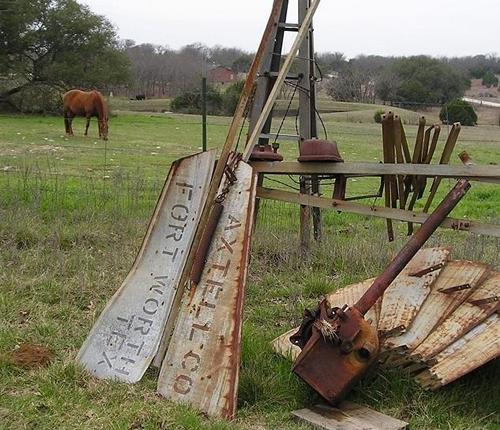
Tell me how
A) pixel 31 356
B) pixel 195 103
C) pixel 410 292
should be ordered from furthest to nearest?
pixel 195 103 → pixel 410 292 → pixel 31 356

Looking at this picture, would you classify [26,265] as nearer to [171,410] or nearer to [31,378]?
[31,378]

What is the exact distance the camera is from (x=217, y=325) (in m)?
3.42

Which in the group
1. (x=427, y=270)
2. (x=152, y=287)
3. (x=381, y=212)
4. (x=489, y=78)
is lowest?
(x=152, y=287)

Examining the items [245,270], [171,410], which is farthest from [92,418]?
Answer: [245,270]

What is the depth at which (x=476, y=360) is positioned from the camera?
10.9 feet

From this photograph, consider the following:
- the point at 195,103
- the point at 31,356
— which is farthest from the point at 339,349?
the point at 195,103

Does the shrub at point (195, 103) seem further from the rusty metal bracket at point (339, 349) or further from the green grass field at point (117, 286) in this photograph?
the rusty metal bracket at point (339, 349)

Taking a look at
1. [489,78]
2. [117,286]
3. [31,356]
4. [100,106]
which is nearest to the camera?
Result: [31,356]

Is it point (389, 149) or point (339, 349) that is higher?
point (389, 149)

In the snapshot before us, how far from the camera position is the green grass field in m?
3.25

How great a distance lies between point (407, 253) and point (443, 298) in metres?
0.61

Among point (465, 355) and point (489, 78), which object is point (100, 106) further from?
point (465, 355)

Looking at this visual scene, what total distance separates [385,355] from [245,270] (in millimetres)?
876

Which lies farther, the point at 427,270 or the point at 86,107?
the point at 86,107
